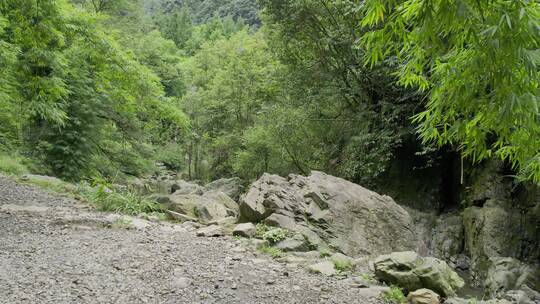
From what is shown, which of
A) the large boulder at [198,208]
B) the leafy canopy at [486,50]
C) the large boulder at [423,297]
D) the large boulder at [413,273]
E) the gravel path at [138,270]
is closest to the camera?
the leafy canopy at [486,50]

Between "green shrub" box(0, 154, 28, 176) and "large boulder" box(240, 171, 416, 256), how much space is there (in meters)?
7.72

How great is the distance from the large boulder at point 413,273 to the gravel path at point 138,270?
403 millimetres

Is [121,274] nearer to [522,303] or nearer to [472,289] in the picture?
[522,303]

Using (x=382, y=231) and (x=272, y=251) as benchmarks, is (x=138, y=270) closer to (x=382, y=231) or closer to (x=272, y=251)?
(x=272, y=251)

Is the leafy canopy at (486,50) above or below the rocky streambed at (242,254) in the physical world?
above

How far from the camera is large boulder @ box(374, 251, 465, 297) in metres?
4.91

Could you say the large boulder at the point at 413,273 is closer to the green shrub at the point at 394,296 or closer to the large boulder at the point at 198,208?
the green shrub at the point at 394,296

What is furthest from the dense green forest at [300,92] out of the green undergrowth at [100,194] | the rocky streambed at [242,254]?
the rocky streambed at [242,254]

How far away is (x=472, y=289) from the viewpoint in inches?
364

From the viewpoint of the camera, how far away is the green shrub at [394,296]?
4480 mm

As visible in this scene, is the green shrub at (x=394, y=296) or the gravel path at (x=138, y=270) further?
the green shrub at (x=394, y=296)

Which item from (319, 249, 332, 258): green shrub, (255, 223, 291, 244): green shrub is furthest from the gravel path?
(319, 249, 332, 258): green shrub

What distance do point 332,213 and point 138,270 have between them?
414 cm

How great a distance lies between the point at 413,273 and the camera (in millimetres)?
5004
